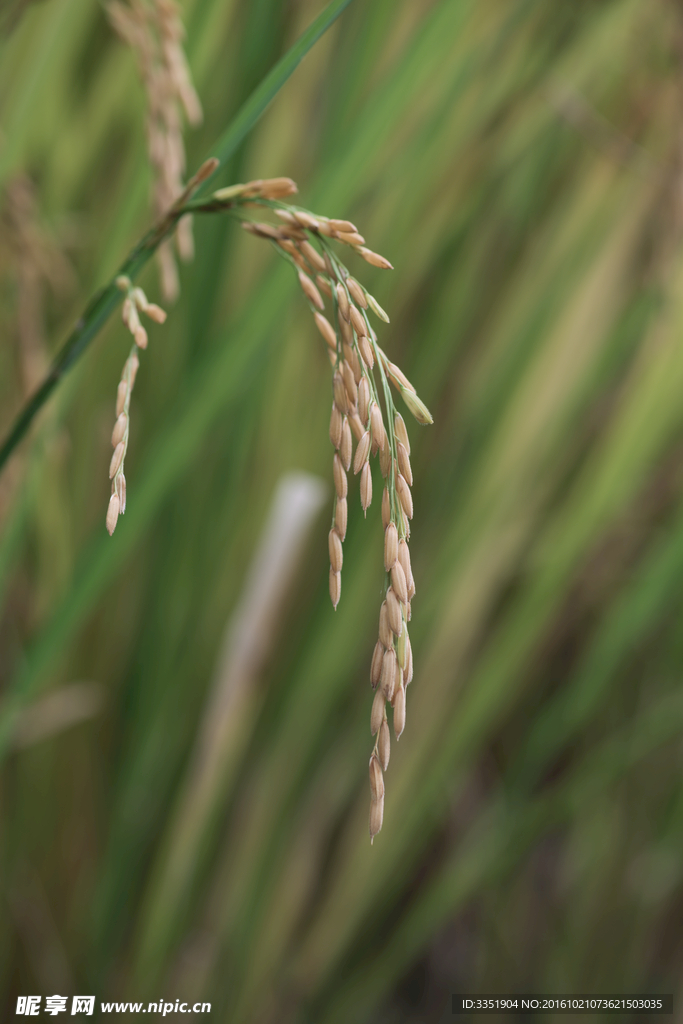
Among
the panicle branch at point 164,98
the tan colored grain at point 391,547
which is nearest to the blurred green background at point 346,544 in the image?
the panicle branch at point 164,98

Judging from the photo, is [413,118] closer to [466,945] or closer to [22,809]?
[22,809]

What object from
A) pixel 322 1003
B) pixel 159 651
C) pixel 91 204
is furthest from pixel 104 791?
pixel 91 204

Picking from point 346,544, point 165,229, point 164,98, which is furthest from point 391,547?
point 346,544

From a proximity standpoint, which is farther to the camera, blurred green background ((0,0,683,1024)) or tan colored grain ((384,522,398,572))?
blurred green background ((0,0,683,1024))

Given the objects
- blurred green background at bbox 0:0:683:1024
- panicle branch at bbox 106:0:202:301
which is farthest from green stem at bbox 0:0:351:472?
blurred green background at bbox 0:0:683:1024

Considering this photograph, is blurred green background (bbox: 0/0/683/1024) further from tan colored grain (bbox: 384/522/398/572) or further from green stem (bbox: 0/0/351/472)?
tan colored grain (bbox: 384/522/398/572)

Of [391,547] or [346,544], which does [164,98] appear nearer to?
[391,547]
